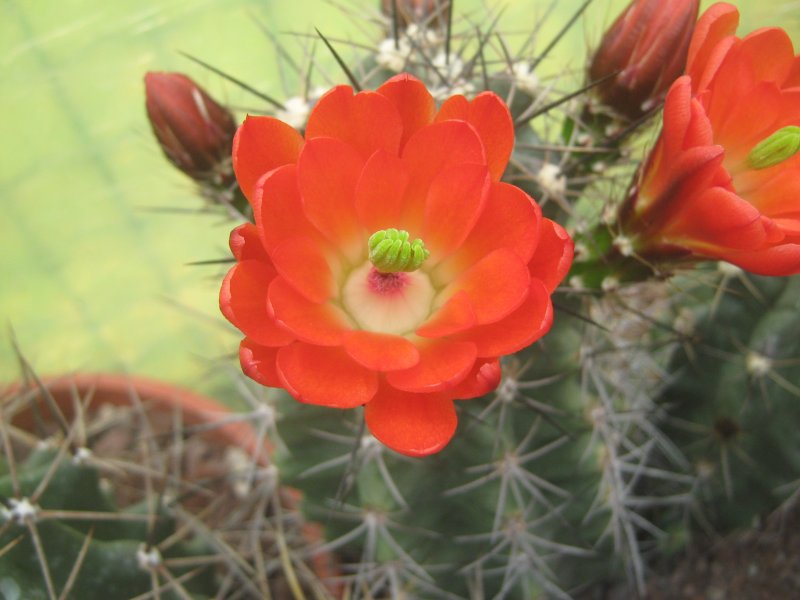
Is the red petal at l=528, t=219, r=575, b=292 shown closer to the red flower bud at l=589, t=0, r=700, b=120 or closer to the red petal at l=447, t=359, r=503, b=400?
the red petal at l=447, t=359, r=503, b=400

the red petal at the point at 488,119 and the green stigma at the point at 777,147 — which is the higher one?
the red petal at the point at 488,119

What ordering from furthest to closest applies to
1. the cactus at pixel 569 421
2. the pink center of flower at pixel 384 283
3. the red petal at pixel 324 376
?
the cactus at pixel 569 421
the pink center of flower at pixel 384 283
the red petal at pixel 324 376

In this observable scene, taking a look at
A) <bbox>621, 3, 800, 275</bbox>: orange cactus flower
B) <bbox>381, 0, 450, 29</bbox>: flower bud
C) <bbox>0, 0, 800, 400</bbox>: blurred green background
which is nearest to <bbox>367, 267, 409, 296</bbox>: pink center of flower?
<bbox>621, 3, 800, 275</bbox>: orange cactus flower

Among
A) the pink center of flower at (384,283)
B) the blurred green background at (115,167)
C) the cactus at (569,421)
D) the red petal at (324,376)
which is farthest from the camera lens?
the blurred green background at (115,167)

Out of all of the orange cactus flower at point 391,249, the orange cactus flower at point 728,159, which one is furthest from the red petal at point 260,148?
the orange cactus flower at point 728,159

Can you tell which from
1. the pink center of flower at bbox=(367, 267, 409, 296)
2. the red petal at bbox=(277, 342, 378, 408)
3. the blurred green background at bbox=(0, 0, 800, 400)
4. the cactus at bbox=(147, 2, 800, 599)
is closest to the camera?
the red petal at bbox=(277, 342, 378, 408)

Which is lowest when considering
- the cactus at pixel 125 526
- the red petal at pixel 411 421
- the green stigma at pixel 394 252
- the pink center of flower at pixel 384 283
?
the cactus at pixel 125 526

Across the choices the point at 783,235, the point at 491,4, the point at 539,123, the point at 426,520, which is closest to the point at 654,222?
the point at 783,235

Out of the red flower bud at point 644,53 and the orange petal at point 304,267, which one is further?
the red flower bud at point 644,53

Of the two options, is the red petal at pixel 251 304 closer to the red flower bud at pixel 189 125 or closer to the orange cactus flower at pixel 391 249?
the orange cactus flower at pixel 391 249
